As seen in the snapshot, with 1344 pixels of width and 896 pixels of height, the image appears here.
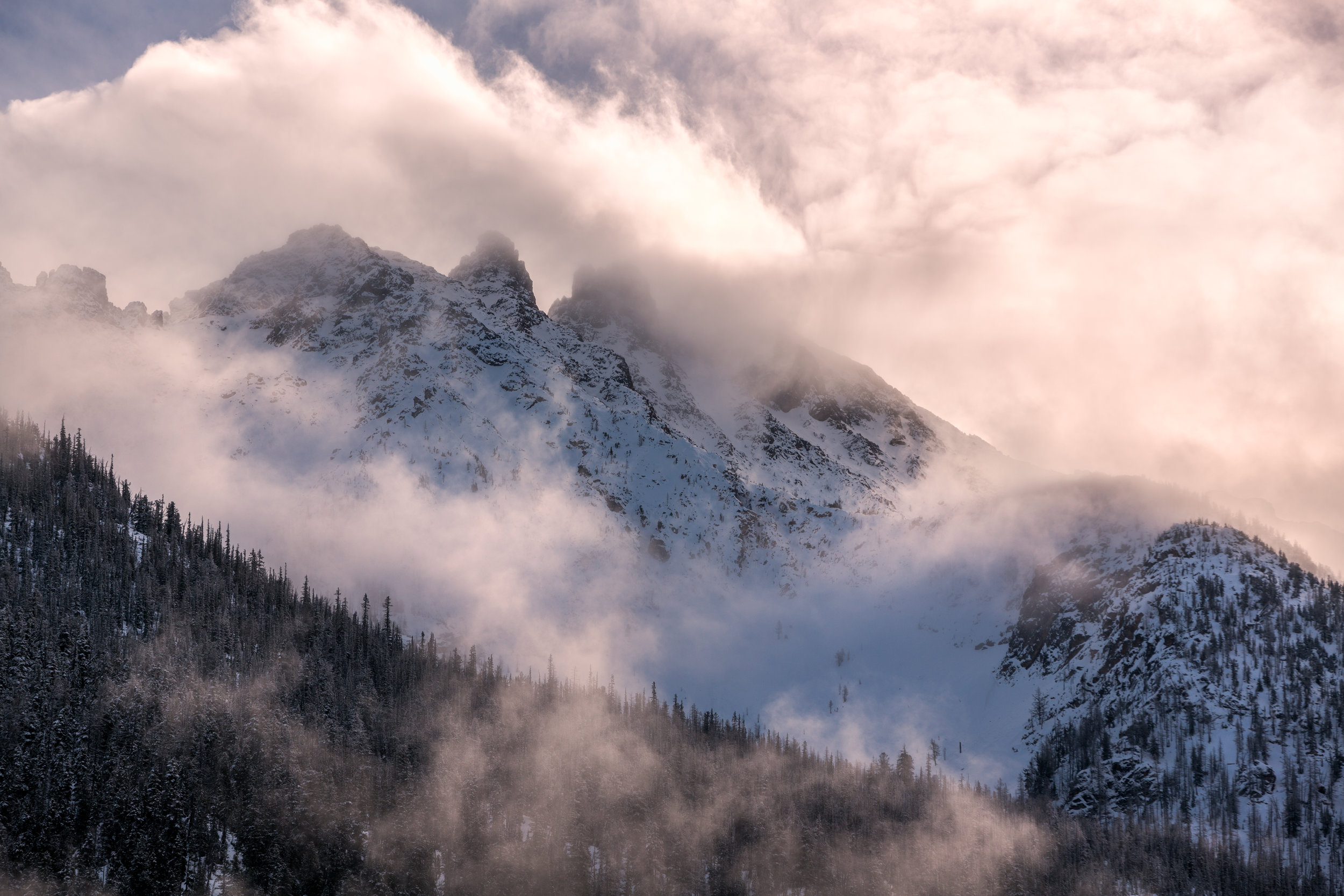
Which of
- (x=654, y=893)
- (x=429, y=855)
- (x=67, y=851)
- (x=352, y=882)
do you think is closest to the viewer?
(x=67, y=851)

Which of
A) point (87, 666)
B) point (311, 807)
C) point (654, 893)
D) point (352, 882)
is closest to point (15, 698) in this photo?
point (87, 666)

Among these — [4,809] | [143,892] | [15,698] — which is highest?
[15,698]

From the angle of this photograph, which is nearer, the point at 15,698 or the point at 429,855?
the point at 15,698

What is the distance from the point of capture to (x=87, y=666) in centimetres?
18100

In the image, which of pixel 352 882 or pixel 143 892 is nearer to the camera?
pixel 143 892

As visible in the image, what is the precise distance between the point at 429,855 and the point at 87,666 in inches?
2579

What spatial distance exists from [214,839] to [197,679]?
133 feet

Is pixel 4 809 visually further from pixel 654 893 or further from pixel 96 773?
pixel 654 893

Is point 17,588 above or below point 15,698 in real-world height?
above

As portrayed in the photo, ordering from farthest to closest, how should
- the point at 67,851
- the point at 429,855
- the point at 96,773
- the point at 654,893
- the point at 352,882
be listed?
the point at 654,893 < the point at 429,855 < the point at 352,882 < the point at 96,773 < the point at 67,851

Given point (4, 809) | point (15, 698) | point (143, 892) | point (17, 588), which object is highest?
point (17, 588)

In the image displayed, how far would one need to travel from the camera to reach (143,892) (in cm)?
15038

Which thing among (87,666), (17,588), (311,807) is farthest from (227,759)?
(17,588)

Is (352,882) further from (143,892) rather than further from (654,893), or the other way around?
(654,893)
